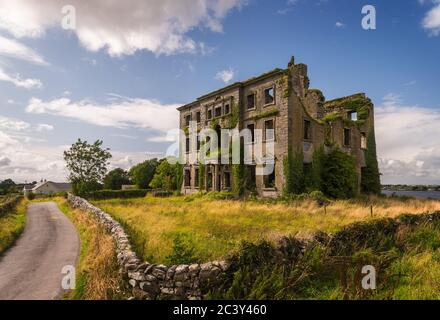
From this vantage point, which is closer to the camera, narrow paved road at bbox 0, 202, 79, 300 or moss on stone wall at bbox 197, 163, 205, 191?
Result: narrow paved road at bbox 0, 202, 79, 300

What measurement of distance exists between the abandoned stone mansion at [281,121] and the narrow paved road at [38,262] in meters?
16.3

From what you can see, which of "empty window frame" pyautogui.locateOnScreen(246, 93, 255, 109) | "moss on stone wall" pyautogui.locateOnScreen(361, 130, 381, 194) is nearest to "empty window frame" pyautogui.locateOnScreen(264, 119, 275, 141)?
"empty window frame" pyautogui.locateOnScreen(246, 93, 255, 109)

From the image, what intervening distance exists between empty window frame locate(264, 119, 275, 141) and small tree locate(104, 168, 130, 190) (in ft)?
165

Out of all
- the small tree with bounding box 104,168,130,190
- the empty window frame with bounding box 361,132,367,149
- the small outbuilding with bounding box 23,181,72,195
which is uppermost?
the empty window frame with bounding box 361,132,367,149

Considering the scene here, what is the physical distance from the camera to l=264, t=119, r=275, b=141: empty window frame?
25.8 m

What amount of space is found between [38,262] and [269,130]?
2040 centimetres

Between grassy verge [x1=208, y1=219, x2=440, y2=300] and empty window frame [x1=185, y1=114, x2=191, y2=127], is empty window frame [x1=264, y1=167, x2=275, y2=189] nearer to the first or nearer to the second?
grassy verge [x1=208, y1=219, x2=440, y2=300]

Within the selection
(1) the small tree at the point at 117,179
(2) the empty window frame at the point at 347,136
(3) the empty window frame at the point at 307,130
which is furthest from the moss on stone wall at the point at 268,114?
(1) the small tree at the point at 117,179

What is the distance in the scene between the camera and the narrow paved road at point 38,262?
7.88 metres

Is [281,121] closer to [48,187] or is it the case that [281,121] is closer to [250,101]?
[250,101]

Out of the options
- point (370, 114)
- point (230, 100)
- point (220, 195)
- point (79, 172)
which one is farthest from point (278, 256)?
point (79, 172)

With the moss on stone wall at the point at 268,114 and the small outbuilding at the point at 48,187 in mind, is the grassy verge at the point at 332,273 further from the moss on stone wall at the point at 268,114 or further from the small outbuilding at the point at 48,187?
the small outbuilding at the point at 48,187

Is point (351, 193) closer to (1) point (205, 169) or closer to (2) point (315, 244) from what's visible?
(1) point (205, 169)
